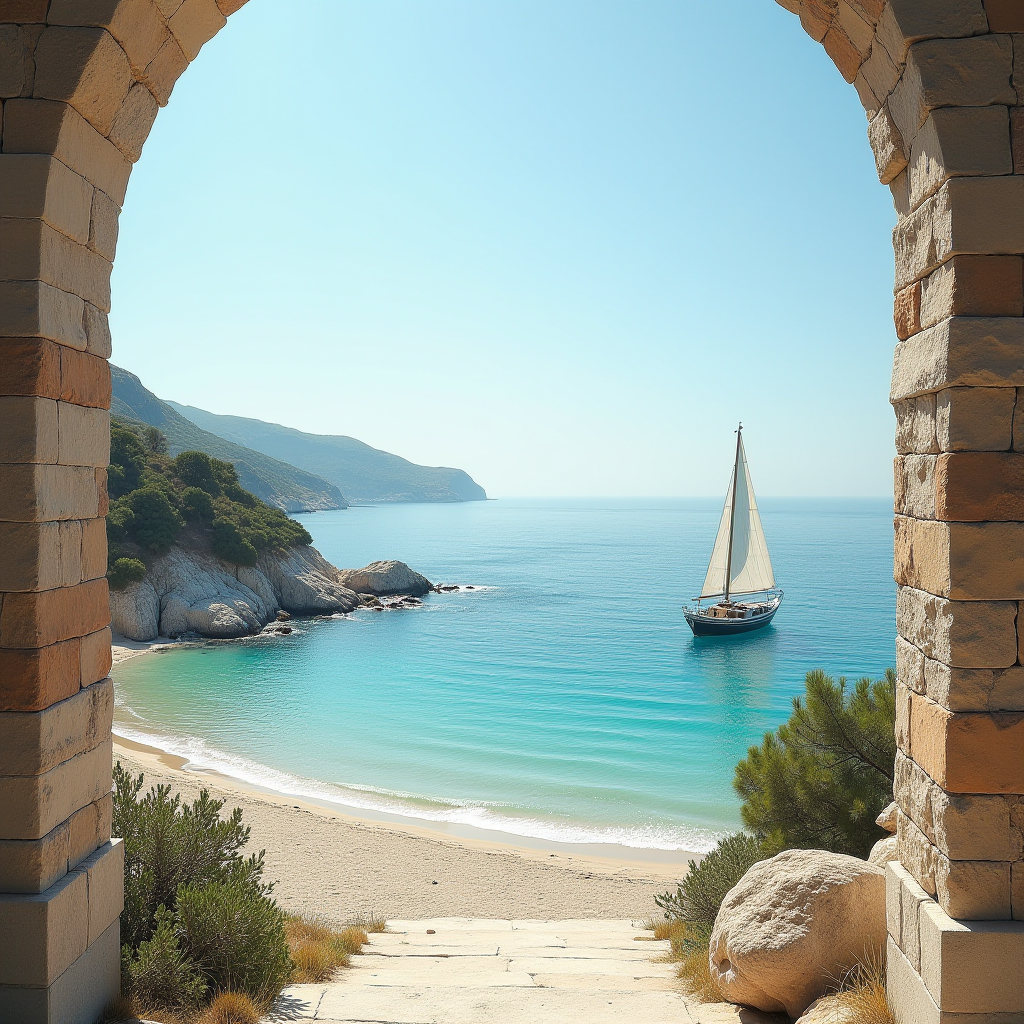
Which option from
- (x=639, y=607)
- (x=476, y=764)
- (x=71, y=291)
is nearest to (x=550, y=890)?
(x=476, y=764)

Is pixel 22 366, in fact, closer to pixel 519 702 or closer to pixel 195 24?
pixel 195 24

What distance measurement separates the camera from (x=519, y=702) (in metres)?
27.0

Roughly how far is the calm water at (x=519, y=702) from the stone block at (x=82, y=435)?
1421 centimetres

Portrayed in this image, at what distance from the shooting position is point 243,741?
22.3 m

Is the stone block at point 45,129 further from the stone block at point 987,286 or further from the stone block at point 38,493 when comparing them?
the stone block at point 987,286

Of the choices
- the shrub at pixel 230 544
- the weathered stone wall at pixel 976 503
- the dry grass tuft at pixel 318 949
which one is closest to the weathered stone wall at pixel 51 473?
the dry grass tuft at pixel 318 949

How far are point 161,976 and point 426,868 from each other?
995 cm

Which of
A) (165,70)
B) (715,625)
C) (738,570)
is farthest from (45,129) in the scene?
(738,570)

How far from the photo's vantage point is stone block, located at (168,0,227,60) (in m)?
4.11

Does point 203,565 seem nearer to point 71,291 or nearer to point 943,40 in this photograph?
point 71,291

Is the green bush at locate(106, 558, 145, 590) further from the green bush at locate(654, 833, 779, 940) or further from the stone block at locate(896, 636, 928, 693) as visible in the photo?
the stone block at locate(896, 636, 928, 693)

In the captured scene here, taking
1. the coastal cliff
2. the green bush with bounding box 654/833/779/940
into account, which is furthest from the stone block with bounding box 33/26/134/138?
the coastal cliff

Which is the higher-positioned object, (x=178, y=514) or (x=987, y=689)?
(x=987, y=689)

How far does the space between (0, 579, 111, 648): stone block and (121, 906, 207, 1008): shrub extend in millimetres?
1850
